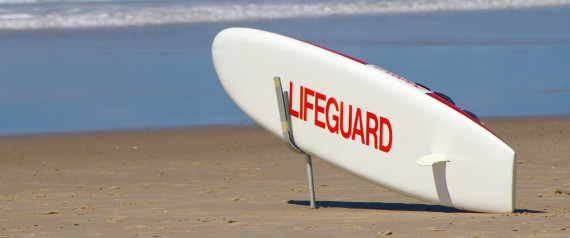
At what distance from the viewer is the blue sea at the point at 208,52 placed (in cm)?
1015

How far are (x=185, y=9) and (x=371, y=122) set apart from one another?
19.0m

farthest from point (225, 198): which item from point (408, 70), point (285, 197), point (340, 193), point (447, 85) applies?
point (408, 70)

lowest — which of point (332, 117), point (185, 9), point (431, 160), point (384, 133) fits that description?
point (431, 160)

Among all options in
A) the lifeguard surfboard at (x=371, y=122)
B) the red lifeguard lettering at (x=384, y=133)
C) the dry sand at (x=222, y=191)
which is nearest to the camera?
the dry sand at (x=222, y=191)

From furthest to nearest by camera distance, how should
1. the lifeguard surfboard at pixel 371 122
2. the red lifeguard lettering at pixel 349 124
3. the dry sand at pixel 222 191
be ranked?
the red lifeguard lettering at pixel 349 124
the lifeguard surfboard at pixel 371 122
the dry sand at pixel 222 191

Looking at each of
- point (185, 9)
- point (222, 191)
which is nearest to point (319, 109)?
point (222, 191)

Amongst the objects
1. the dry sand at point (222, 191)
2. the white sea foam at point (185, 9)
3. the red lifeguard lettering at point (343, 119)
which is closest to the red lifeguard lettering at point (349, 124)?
the red lifeguard lettering at point (343, 119)

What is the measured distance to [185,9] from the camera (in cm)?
2358

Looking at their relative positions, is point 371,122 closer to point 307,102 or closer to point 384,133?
point 384,133

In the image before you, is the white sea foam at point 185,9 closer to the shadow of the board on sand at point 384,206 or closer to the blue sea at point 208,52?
the blue sea at point 208,52

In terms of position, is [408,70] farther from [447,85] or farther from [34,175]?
[34,175]

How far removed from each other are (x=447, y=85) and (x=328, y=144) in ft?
20.4

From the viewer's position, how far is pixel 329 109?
17.4ft

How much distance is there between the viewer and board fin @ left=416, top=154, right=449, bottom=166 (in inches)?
191
